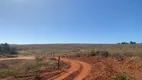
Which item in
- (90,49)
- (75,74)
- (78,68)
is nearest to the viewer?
(75,74)

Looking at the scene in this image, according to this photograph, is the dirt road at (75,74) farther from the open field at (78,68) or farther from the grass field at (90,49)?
the grass field at (90,49)

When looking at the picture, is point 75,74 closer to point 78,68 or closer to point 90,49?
point 78,68

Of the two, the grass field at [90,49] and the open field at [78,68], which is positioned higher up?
the grass field at [90,49]

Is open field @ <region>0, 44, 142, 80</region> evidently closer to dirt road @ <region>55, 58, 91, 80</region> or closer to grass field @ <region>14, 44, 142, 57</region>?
dirt road @ <region>55, 58, 91, 80</region>

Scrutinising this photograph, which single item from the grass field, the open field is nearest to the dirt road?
the open field

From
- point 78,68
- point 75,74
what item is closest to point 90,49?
point 78,68

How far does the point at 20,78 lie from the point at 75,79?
15.0 feet

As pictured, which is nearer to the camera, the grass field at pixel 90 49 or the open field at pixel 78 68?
the open field at pixel 78 68

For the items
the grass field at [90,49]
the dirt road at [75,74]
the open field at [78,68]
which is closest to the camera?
the dirt road at [75,74]

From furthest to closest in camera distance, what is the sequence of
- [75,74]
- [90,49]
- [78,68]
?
1. [90,49]
2. [78,68]
3. [75,74]

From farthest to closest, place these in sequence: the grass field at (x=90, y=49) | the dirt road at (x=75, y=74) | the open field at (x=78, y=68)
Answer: the grass field at (x=90, y=49) < the open field at (x=78, y=68) < the dirt road at (x=75, y=74)

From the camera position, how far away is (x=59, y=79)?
17844 millimetres

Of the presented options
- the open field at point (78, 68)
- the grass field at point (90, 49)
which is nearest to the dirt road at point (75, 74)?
the open field at point (78, 68)

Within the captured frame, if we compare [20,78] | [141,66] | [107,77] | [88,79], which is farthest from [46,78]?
[141,66]
